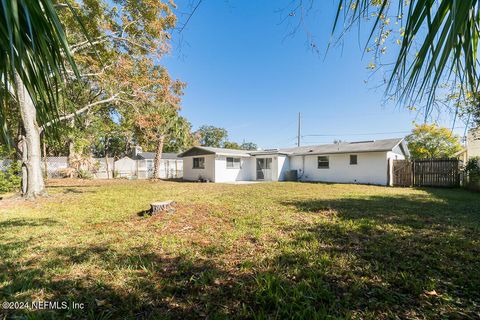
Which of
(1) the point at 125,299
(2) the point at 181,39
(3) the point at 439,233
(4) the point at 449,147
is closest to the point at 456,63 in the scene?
(2) the point at 181,39

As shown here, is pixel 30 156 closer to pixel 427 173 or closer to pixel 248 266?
pixel 248 266

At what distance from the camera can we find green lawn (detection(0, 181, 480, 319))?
2156 mm

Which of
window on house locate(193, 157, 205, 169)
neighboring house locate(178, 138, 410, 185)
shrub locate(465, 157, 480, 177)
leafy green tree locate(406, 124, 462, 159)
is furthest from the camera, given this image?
leafy green tree locate(406, 124, 462, 159)

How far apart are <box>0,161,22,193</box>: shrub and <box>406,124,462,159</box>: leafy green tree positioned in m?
34.6

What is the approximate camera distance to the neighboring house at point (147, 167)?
86.4 feet

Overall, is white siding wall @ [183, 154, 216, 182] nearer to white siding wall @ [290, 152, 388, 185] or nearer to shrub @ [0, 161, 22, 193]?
white siding wall @ [290, 152, 388, 185]

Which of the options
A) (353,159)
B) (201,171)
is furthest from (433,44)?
(201,171)

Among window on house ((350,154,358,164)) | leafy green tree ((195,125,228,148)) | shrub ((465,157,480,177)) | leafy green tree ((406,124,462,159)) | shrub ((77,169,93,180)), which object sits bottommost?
shrub ((77,169,93,180))

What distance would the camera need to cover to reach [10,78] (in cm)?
112

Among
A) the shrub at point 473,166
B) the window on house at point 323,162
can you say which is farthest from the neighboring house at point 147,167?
the shrub at point 473,166

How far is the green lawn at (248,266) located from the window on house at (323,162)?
13.0m

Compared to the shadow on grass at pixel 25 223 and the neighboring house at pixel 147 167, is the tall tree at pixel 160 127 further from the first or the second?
the shadow on grass at pixel 25 223

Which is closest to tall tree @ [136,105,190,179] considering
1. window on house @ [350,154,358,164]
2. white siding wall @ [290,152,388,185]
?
white siding wall @ [290,152,388,185]

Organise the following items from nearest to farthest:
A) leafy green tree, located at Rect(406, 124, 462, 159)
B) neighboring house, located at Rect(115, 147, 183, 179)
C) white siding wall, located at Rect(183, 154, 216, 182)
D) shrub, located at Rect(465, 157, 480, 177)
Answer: shrub, located at Rect(465, 157, 480, 177) < white siding wall, located at Rect(183, 154, 216, 182) < neighboring house, located at Rect(115, 147, 183, 179) < leafy green tree, located at Rect(406, 124, 462, 159)
